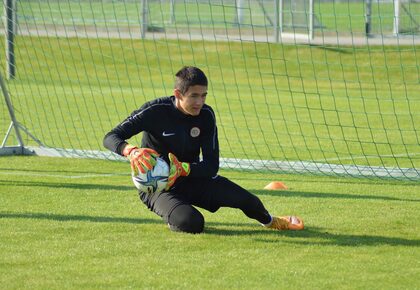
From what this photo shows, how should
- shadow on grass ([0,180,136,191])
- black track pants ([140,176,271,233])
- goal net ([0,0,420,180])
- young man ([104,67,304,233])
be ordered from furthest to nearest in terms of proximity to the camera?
goal net ([0,0,420,180]), shadow on grass ([0,180,136,191]), young man ([104,67,304,233]), black track pants ([140,176,271,233])

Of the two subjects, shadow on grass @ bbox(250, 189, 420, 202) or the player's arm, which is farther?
shadow on grass @ bbox(250, 189, 420, 202)

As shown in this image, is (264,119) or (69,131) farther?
(264,119)

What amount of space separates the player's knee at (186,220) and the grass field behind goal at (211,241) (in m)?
0.08

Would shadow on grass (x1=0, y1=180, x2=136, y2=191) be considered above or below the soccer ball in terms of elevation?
below

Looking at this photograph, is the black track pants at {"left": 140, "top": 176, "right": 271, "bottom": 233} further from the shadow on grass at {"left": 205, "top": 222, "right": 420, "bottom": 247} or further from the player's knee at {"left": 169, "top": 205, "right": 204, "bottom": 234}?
the shadow on grass at {"left": 205, "top": 222, "right": 420, "bottom": 247}

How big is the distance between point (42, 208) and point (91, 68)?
1678 centimetres

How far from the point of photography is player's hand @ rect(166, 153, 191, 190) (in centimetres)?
778

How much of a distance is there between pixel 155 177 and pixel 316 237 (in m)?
1.37

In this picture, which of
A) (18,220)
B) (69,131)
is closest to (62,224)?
(18,220)

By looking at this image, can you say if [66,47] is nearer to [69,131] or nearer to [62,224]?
[69,131]

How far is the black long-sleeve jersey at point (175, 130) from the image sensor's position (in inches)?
322

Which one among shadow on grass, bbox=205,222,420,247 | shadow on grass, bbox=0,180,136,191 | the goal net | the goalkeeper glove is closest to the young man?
shadow on grass, bbox=205,222,420,247

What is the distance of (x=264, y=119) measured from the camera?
57.9ft

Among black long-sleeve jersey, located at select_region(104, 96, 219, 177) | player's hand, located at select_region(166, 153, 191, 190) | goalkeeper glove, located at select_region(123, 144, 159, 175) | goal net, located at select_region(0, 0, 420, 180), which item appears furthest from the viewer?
goal net, located at select_region(0, 0, 420, 180)
